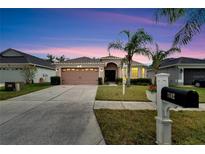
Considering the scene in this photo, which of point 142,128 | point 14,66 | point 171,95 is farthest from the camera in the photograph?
point 14,66

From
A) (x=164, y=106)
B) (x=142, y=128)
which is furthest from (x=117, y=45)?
(x=164, y=106)

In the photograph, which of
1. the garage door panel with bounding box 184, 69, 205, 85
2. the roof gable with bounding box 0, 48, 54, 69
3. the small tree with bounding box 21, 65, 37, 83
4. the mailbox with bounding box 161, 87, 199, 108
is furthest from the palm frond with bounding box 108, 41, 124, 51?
the mailbox with bounding box 161, 87, 199, 108

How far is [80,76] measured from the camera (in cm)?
1984

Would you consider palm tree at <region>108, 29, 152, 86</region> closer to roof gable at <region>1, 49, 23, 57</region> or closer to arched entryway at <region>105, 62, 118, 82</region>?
arched entryway at <region>105, 62, 118, 82</region>

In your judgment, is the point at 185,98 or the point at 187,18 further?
the point at 187,18

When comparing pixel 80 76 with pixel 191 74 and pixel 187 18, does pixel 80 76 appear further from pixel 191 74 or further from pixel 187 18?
pixel 187 18

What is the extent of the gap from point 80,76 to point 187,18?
1542cm

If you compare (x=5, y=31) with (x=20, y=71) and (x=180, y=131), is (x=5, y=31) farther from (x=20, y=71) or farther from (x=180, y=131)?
(x=20, y=71)

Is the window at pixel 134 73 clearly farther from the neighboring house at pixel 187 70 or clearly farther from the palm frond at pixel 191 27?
the palm frond at pixel 191 27

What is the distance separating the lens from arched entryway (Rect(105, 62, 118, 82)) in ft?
72.8

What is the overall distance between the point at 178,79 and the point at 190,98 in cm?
1962

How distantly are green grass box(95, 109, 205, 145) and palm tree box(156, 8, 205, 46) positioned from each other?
2233mm

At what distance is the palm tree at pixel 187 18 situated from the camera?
497 centimetres
